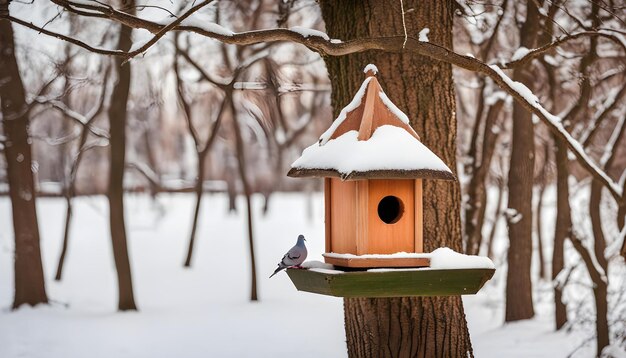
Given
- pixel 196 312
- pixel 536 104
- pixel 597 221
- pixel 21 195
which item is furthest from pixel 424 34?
pixel 21 195

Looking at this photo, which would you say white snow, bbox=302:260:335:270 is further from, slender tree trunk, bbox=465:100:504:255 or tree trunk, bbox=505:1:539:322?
slender tree trunk, bbox=465:100:504:255

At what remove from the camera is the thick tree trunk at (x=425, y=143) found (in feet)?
19.7

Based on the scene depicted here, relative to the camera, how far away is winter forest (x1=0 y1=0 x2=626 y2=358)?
5.31 m

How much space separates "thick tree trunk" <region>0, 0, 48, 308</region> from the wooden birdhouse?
9638 millimetres

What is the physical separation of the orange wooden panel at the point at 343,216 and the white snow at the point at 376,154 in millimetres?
238

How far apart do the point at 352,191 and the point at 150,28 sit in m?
1.68

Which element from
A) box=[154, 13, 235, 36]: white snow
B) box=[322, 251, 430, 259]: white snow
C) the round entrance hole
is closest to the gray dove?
box=[322, 251, 430, 259]: white snow

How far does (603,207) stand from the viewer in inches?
637

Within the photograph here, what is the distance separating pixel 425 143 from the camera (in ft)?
20.1

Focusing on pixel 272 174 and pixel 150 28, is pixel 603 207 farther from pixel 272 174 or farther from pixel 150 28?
pixel 272 174

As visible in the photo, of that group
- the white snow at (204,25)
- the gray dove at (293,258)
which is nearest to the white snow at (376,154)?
the gray dove at (293,258)

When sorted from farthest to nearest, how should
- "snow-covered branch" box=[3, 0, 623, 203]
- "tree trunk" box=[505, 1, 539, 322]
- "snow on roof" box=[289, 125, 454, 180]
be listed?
"tree trunk" box=[505, 1, 539, 322]
"snow-covered branch" box=[3, 0, 623, 203]
"snow on roof" box=[289, 125, 454, 180]

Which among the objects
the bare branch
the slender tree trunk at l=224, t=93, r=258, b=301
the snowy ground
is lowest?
the snowy ground

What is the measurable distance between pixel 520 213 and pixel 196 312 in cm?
578
